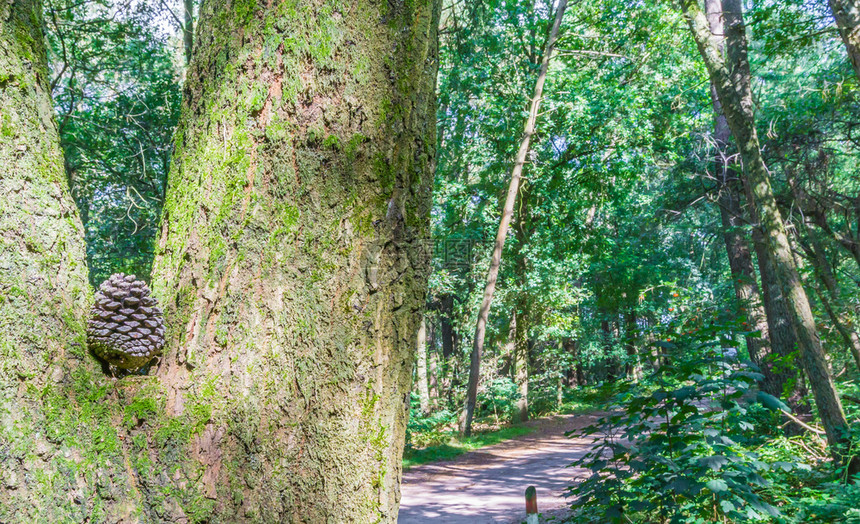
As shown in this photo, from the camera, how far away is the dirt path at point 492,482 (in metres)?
7.84

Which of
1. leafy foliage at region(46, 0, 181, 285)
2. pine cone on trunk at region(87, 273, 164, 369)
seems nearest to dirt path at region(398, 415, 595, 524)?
leafy foliage at region(46, 0, 181, 285)

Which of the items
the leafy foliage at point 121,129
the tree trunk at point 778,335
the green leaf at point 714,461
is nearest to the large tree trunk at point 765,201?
the green leaf at point 714,461

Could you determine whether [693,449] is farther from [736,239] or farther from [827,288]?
[736,239]

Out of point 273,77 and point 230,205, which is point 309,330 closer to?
point 230,205

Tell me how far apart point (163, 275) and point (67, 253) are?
180 mm

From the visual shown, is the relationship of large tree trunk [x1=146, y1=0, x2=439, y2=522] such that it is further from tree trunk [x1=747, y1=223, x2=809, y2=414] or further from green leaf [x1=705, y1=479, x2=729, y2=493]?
tree trunk [x1=747, y1=223, x2=809, y2=414]

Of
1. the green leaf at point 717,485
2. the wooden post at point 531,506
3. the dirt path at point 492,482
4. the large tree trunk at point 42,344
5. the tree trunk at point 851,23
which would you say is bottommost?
the dirt path at point 492,482

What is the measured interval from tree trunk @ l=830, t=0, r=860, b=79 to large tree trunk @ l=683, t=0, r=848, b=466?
121cm

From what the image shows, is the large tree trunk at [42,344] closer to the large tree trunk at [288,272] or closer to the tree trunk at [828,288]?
the large tree trunk at [288,272]

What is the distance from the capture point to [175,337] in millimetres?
1095

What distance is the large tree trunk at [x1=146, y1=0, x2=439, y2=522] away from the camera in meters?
1.03

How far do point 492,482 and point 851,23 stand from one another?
837 centimetres

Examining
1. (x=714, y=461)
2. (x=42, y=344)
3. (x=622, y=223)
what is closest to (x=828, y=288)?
(x=714, y=461)

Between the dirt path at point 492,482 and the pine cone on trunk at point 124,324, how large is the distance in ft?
20.8
